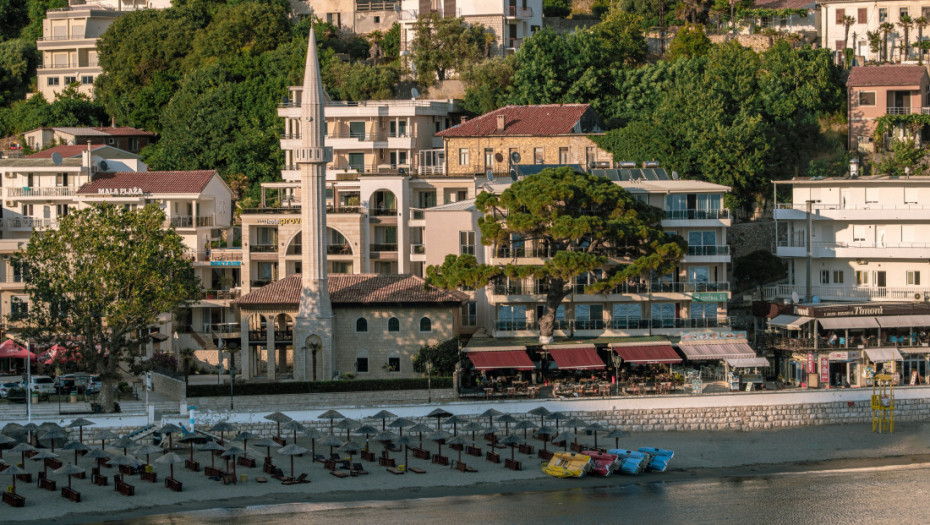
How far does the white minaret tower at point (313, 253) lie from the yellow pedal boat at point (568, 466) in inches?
591

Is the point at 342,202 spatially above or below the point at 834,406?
above

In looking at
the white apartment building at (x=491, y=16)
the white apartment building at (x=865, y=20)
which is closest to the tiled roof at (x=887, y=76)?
the white apartment building at (x=865, y=20)

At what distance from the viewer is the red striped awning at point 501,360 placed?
7200 cm

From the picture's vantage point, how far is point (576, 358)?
73188 mm

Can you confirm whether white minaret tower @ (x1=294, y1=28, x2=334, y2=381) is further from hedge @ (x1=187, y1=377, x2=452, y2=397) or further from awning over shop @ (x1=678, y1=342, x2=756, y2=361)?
awning over shop @ (x1=678, y1=342, x2=756, y2=361)

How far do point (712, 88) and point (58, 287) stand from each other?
39876 mm

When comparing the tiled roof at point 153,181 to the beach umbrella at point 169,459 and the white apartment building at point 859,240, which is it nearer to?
the beach umbrella at point 169,459

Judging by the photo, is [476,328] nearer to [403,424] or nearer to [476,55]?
[403,424]

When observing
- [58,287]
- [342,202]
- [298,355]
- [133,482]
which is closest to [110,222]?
[58,287]

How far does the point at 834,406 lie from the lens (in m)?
71.2

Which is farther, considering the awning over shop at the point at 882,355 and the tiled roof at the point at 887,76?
the tiled roof at the point at 887,76

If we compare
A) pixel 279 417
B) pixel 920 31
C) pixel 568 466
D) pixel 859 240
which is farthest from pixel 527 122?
pixel 568 466

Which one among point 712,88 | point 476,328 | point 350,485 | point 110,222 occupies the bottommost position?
point 350,485

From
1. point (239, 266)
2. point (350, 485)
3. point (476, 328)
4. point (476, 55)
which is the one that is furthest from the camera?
point (476, 55)
